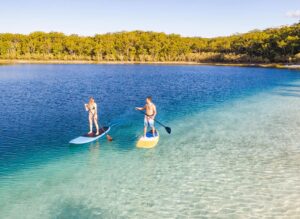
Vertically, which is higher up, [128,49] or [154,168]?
[128,49]

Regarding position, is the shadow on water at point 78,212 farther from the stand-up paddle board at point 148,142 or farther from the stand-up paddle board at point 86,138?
the stand-up paddle board at point 86,138

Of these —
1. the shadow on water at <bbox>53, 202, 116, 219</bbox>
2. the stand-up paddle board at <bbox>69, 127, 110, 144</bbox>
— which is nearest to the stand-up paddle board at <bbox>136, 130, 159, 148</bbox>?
the stand-up paddle board at <bbox>69, 127, 110, 144</bbox>

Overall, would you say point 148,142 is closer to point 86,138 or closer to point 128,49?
point 86,138

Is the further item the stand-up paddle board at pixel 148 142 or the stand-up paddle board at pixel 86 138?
the stand-up paddle board at pixel 86 138

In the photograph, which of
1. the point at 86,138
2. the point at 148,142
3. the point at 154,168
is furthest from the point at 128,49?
the point at 154,168

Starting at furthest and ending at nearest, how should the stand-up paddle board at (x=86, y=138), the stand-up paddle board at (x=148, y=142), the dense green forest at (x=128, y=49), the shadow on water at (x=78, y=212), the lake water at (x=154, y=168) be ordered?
the dense green forest at (x=128, y=49) → the stand-up paddle board at (x=86, y=138) → the stand-up paddle board at (x=148, y=142) → the lake water at (x=154, y=168) → the shadow on water at (x=78, y=212)

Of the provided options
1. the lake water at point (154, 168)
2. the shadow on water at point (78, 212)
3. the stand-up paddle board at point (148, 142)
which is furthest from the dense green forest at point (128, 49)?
the shadow on water at point (78, 212)

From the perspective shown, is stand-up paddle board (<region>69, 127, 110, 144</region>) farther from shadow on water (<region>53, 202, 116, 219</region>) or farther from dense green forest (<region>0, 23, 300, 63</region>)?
dense green forest (<region>0, 23, 300, 63</region>)

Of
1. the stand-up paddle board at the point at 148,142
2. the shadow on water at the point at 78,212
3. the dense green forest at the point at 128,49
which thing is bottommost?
the shadow on water at the point at 78,212

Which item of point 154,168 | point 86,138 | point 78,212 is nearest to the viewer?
point 78,212

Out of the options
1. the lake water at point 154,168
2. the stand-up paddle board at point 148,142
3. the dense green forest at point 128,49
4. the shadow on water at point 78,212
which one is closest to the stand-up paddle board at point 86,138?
the lake water at point 154,168

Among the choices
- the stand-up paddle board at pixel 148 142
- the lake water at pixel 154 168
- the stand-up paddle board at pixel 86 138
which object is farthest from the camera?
the stand-up paddle board at pixel 86 138

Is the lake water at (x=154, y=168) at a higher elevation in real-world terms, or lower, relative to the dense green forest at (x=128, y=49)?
lower

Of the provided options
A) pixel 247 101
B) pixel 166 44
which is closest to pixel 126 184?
pixel 247 101
